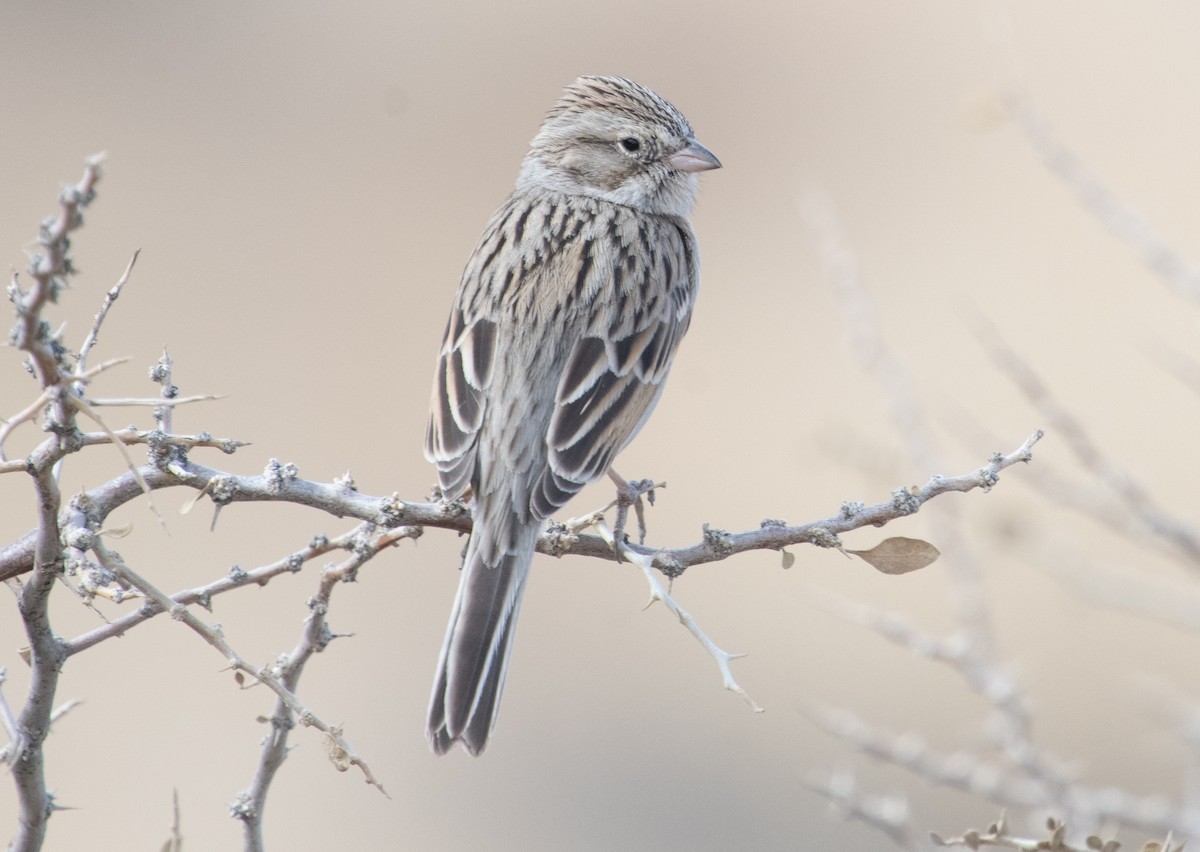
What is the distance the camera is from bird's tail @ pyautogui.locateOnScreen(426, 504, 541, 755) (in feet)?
9.85

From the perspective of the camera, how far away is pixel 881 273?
12.2 m

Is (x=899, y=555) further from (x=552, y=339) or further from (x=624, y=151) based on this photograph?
(x=624, y=151)

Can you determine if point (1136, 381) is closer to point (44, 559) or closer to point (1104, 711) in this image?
point (1104, 711)

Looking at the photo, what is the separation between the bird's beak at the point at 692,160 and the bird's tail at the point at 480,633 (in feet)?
6.37

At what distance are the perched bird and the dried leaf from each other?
0.91 m

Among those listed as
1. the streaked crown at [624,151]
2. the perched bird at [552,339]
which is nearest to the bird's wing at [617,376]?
the perched bird at [552,339]

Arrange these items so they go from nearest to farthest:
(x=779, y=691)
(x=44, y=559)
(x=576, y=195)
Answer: (x=44, y=559) → (x=576, y=195) → (x=779, y=691)

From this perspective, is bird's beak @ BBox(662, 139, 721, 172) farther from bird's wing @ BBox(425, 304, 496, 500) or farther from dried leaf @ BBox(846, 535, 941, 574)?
dried leaf @ BBox(846, 535, 941, 574)

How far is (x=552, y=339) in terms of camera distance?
162 inches

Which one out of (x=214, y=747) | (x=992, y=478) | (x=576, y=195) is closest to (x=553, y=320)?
(x=576, y=195)

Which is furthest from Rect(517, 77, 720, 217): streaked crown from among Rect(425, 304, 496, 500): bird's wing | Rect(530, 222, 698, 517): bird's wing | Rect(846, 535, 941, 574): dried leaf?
Rect(846, 535, 941, 574): dried leaf

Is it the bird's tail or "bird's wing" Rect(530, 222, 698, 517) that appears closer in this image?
the bird's tail

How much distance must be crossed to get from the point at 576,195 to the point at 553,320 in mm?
1049

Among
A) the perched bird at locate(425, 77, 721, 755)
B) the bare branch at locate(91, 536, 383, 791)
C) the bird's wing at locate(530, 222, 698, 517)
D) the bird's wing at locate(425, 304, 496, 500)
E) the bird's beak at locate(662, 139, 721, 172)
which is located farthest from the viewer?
the bird's beak at locate(662, 139, 721, 172)
